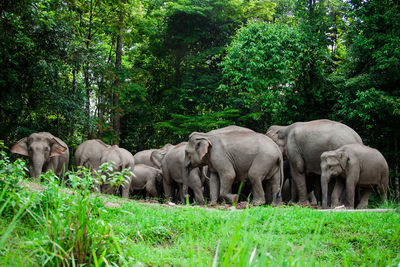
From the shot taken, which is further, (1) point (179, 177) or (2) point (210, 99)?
(2) point (210, 99)

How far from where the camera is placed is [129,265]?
10.5 feet

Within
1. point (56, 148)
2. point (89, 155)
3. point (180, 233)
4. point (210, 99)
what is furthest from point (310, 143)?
point (210, 99)

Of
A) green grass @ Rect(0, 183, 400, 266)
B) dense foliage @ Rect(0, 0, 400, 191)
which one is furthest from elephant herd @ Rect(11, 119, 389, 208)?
dense foliage @ Rect(0, 0, 400, 191)

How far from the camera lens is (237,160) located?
9.61 meters

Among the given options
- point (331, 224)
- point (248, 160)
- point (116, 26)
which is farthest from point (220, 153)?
point (116, 26)

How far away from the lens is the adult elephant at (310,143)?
10.3 m

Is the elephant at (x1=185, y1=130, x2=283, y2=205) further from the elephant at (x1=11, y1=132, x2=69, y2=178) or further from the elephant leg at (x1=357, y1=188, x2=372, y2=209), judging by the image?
the elephant at (x1=11, y1=132, x2=69, y2=178)

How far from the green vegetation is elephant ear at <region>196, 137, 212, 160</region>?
3.13 meters

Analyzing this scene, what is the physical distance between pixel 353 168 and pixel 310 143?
1832 millimetres

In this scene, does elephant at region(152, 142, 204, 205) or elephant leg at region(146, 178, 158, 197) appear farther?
elephant leg at region(146, 178, 158, 197)

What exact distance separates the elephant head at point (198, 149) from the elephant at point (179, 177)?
26.6 inches

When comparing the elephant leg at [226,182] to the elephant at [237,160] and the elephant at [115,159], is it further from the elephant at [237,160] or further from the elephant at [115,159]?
the elephant at [115,159]

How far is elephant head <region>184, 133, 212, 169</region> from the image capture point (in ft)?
31.9

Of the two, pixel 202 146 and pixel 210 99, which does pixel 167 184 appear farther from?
pixel 210 99
